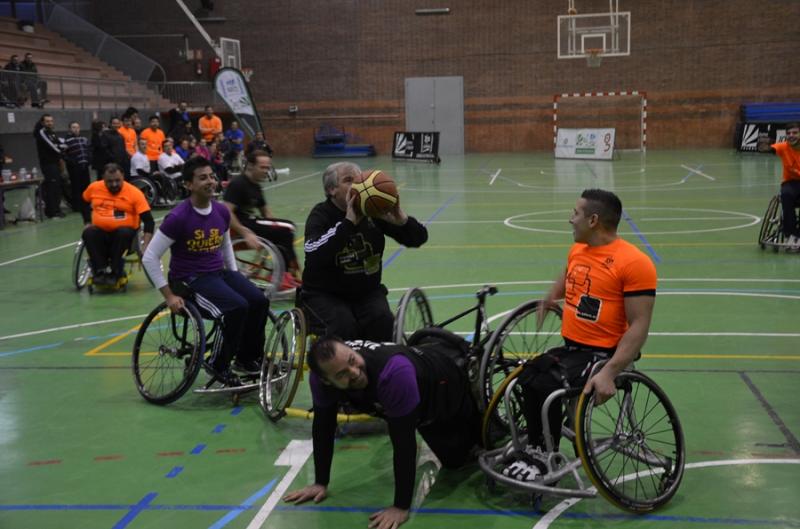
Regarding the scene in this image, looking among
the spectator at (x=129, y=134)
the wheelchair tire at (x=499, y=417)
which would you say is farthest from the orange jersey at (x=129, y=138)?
the wheelchair tire at (x=499, y=417)

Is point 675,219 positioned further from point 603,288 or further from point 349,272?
point 603,288

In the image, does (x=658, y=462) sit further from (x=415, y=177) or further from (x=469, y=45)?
(x=469, y=45)

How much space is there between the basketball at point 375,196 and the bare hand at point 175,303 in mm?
1528

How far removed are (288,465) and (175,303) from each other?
152 centimetres

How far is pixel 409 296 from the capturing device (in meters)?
5.24

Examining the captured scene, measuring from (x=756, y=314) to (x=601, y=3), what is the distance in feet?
79.3

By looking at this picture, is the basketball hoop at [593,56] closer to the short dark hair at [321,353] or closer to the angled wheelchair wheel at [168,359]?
the angled wheelchair wheel at [168,359]

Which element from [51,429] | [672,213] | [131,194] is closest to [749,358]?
[51,429]

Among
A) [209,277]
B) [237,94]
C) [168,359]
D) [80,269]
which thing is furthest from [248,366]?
[237,94]

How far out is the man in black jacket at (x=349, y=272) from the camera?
5.43 m

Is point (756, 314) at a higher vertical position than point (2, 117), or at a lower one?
lower

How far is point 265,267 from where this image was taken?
9.17 meters

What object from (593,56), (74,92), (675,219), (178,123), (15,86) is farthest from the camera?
(593,56)

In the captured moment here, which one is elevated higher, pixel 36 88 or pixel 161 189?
pixel 36 88
